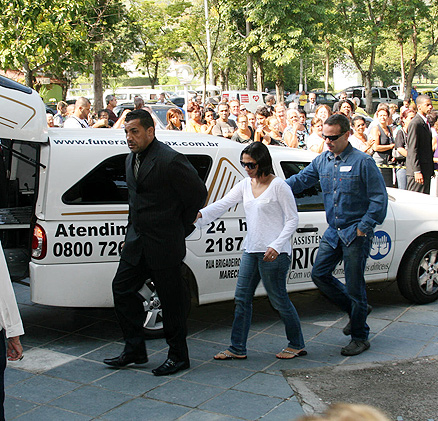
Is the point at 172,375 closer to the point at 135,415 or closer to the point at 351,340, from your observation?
the point at 135,415

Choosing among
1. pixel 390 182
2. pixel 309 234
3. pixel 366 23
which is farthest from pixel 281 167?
pixel 366 23

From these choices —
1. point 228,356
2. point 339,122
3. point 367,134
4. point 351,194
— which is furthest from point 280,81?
point 228,356

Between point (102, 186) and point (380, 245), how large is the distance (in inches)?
104

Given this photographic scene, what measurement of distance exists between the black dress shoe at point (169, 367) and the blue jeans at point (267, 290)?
0.47 metres

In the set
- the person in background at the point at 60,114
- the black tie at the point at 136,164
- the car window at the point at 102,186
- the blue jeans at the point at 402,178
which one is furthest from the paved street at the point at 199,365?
the person in background at the point at 60,114

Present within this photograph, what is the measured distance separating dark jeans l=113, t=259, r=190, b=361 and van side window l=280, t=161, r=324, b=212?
1.73 m

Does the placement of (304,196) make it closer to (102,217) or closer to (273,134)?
(102,217)

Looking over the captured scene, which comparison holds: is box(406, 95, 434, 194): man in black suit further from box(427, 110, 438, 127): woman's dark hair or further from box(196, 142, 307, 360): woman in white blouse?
box(196, 142, 307, 360): woman in white blouse

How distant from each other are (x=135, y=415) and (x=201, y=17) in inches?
1489

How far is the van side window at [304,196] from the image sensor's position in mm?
6094

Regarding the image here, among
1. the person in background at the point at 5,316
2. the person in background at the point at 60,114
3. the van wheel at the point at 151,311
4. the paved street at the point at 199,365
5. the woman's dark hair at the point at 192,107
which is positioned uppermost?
the person in background at the point at 60,114

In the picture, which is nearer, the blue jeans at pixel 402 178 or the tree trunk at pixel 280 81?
the blue jeans at pixel 402 178

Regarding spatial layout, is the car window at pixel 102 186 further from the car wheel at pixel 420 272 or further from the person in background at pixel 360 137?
the person in background at pixel 360 137

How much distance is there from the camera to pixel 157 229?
464 centimetres
